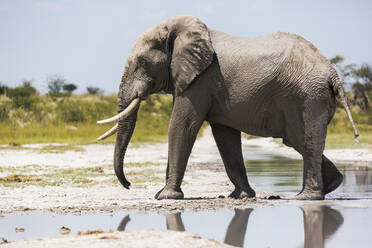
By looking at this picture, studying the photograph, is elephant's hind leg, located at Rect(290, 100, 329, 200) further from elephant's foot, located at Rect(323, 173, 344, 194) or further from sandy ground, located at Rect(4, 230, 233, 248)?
sandy ground, located at Rect(4, 230, 233, 248)

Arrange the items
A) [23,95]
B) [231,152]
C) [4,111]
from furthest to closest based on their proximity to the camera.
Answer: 1. [23,95]
2. [4,111]
3. [231,152]

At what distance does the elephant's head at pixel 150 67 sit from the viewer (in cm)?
976

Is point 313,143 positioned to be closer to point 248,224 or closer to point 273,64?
point 273,64

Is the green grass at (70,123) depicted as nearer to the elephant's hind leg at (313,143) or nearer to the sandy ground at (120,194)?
the sandy ground at (120,194)

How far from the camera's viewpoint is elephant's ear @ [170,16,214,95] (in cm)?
952

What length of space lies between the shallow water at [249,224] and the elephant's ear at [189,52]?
2143 mm

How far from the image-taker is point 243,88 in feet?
31.2

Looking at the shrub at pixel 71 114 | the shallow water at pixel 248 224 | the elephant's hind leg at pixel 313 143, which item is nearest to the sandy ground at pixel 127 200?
the elephant's hind leg at pixel 313 143

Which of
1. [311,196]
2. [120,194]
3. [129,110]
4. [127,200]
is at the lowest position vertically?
[120,194]

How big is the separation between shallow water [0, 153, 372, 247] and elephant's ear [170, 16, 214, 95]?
7.03 ft

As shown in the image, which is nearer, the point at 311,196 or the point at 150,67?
the point at 311,196

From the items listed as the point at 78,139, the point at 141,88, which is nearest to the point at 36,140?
the point at 78,139

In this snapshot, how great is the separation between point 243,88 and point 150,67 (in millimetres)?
1428

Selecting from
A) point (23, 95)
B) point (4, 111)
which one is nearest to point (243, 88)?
point (4, 111)
